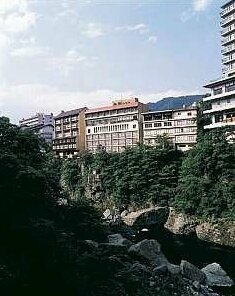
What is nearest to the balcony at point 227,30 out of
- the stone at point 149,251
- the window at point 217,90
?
the window at point 217,90

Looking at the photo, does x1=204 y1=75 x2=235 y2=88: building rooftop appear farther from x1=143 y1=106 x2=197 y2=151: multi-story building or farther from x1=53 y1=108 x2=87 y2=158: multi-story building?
x1=53 y1=108 x2=87 y2=158: multi-story building

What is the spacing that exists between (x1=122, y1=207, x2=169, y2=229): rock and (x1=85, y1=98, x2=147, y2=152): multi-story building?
14840 millimetres

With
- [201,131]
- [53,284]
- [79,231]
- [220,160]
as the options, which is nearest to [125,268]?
[79,231]

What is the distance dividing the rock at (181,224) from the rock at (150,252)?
14217 mm

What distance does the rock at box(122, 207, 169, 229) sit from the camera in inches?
1773

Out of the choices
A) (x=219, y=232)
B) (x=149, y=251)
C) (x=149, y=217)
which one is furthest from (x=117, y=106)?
(x=149, y=251)

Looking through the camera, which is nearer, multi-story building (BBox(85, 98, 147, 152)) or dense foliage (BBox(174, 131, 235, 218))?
dense foliage (BBox(174, 131, 235, 218))

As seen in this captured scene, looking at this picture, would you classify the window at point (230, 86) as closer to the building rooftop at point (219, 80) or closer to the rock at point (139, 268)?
the building rooftop at point (219, 80)

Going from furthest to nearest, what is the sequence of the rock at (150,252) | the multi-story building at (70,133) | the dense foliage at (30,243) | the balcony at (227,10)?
the multi-story building at (70,133)
the balcony at (227,10)
the rock at (150,252)
the dense foliage at (30,243)

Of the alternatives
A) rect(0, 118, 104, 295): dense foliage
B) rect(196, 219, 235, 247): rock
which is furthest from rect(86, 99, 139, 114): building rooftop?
rect(0, 118, 104, 295): dense foliage

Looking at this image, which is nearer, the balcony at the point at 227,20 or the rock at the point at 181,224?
the rock at the point at 181,224

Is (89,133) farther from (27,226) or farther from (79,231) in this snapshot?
(27,226)

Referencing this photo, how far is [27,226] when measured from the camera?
14539 millimetres

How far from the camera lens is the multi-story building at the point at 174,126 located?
181 ft
